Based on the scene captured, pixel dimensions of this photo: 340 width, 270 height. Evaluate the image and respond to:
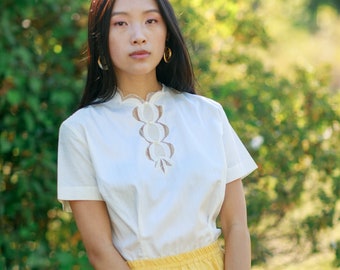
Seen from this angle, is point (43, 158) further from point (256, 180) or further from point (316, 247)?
point (316, 247)

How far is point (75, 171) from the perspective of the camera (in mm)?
2559

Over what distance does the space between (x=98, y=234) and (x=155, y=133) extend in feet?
1.06

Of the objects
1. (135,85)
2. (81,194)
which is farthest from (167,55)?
(81,194)

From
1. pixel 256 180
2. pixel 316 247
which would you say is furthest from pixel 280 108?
pixel 316 247

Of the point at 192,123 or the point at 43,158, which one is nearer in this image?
the point at 192,123

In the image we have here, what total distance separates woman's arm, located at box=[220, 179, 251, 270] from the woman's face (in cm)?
41

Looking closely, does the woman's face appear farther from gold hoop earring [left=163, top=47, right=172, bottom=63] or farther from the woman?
gold hoop earring [left=163, top=47, right=172, bottom=63]

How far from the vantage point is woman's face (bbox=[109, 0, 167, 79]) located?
2.60m

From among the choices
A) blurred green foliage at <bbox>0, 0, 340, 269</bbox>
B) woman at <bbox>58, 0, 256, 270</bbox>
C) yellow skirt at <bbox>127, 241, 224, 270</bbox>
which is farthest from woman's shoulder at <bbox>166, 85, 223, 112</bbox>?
blurred green foliage at <bbox>0, 0, 340, 269</bbox>

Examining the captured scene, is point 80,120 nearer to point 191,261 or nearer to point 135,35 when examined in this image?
point 135,35

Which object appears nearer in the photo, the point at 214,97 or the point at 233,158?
the point at 233,158

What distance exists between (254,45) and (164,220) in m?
2.48

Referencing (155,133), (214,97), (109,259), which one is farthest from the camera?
(214,97)

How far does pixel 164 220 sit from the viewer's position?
8.28 ft
